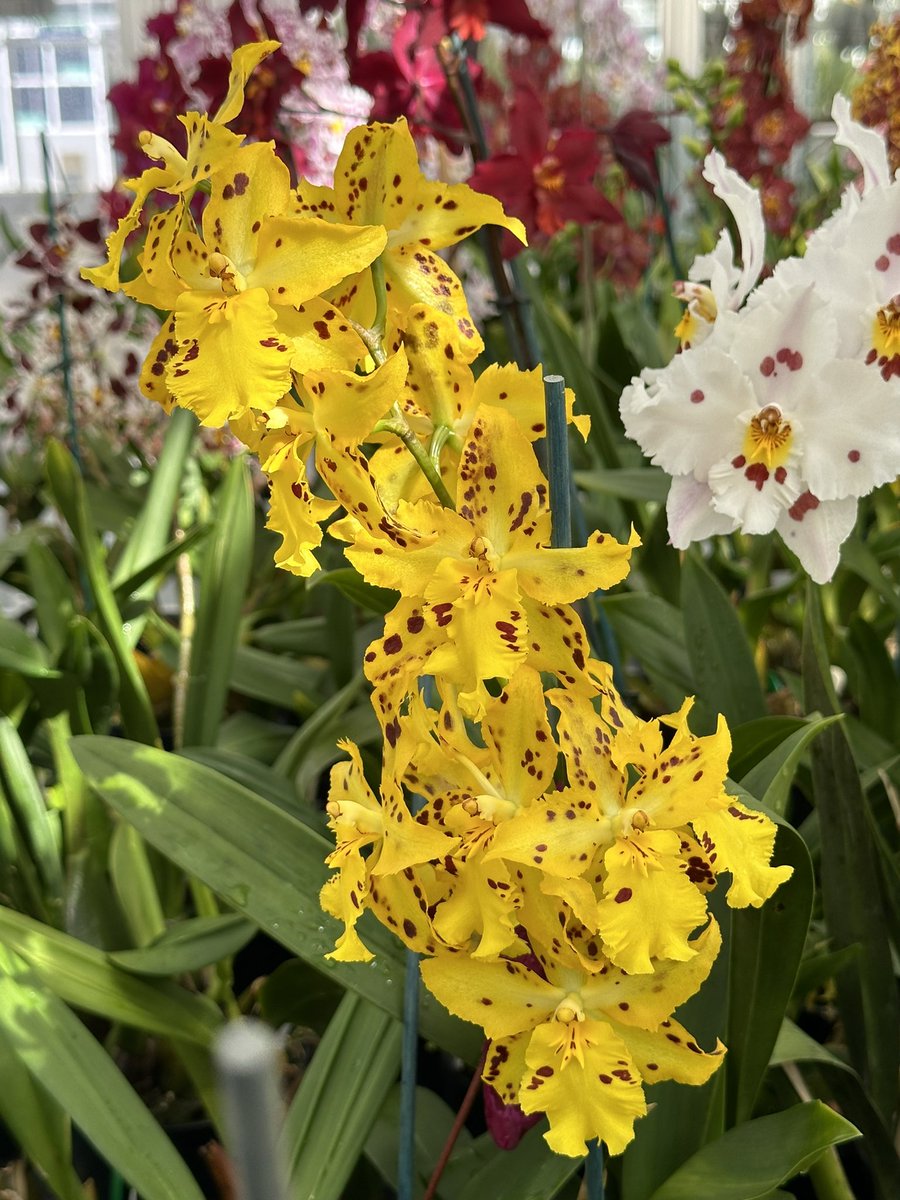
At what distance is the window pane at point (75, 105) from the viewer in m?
3.22

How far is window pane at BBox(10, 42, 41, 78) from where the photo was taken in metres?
3.20

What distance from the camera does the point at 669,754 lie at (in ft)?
1.13

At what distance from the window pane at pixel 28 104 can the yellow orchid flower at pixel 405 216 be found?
128 inches

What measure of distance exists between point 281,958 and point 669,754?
1.72 feet

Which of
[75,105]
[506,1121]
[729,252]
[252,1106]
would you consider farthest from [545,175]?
[75,105]

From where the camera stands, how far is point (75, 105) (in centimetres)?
323

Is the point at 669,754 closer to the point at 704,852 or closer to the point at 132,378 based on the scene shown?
the point at 704,852

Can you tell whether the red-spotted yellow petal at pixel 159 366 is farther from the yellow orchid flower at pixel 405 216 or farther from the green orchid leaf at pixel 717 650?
the green orchid leaf at pixel 717 650

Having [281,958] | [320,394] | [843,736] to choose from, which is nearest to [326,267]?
[320,394]

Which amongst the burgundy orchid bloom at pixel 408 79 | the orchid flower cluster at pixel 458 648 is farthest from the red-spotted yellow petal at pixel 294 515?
the burgundy orchid bloom at pixel 408 79

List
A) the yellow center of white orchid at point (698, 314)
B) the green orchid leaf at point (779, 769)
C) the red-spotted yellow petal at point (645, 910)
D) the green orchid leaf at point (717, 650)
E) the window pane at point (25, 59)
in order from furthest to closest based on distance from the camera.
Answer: the window pane at point (25, 59) → the green orchid leaf at point (717, 650) → the yellow center of white orchid at point (698, 314) → the green orchid leaf at point (779, 769) → the red-spotted yellow petal at point (645, 910)

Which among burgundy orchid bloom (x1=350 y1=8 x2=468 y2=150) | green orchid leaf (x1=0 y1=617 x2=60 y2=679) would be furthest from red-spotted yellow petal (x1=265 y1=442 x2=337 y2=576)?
burgundy orchid bloom (x1=350 y1=8 x2=468 y2=150)

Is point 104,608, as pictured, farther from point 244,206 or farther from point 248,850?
point 244,206

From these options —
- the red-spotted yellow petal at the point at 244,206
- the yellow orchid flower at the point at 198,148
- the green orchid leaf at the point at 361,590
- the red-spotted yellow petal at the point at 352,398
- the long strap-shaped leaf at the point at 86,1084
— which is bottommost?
the long strap-shaped leaf at the point at 86,1084
